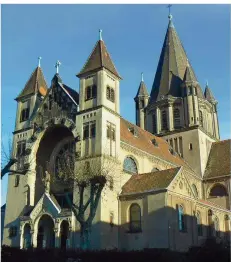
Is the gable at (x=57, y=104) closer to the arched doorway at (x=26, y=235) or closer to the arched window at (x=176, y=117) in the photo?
the arched doorway at (x=26, y=235)

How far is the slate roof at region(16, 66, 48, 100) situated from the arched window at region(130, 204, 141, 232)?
17282mm

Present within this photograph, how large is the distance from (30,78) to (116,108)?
13122 millimetres

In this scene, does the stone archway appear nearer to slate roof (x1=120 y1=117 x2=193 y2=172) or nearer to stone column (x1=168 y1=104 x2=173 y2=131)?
slate roof (x1=120 y1=117 x2=193 y2=172)

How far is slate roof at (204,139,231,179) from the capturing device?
50.8 m

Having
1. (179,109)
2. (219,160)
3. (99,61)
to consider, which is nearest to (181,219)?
(99,61)

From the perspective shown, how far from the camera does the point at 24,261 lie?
2611 centimetres

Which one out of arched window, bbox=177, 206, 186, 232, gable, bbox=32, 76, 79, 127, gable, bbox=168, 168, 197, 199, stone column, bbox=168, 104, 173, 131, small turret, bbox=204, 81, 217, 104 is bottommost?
arched window, bbox=177, 206, 186, 232

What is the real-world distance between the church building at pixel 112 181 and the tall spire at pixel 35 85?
0.13 meters

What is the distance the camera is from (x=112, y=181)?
36781mm

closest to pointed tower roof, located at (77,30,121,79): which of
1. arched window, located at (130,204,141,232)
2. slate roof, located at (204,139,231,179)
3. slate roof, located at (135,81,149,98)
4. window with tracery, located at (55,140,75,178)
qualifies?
window with tracery, located at (55,140,75,178)

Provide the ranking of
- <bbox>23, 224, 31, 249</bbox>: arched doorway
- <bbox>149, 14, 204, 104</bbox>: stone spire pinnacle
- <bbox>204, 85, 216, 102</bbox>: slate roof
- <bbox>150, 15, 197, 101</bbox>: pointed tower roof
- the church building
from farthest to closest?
<bbox>204, 85, 216, 102</bbox>: slate roof, <bbox>150, 15, 197, 101</bbox>: pointed tower roof, <bbox>149, 14, 204, 104</bbox>: stone spire pinnacle, <bbox>23, 224, 31, 249</bbox>: arched doorway, the church building

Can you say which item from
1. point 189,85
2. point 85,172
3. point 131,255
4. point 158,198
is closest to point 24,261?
point 131,255

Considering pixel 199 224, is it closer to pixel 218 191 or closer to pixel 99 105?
pixel 218 191

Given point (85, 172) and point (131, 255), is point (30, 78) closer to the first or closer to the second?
point (85, 172)
